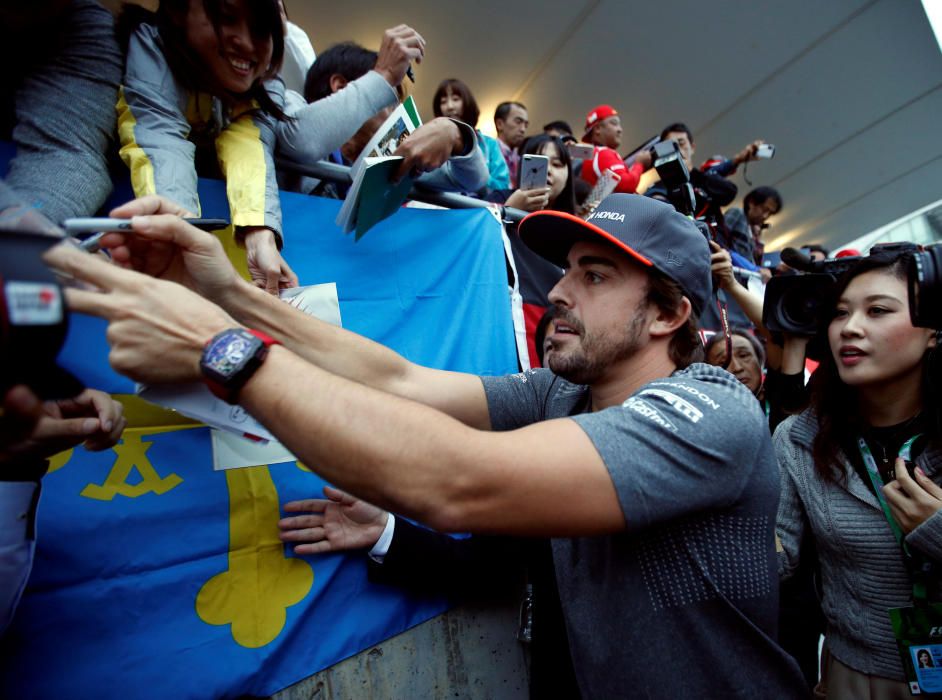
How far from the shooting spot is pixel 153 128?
1305 mm

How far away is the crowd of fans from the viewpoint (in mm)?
1184

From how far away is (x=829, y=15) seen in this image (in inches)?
196

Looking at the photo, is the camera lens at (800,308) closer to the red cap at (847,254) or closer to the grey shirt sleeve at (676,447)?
the red cap at (847,254)

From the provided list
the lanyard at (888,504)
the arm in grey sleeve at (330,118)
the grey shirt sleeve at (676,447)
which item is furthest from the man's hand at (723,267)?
the arm in grey sleeve at (330,118)

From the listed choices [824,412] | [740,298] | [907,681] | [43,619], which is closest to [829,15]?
[740,298]

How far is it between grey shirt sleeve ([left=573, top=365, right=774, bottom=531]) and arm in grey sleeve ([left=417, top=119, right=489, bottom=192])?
1306 mm

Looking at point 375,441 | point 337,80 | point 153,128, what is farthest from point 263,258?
point 337,80

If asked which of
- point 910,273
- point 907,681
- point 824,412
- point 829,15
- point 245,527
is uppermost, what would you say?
point 829,15

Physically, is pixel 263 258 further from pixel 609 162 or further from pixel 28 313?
pixel 609 162

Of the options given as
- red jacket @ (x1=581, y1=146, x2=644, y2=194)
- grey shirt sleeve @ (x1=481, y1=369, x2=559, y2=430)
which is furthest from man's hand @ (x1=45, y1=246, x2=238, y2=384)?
red jacket @ (x1=581, y1=146, x2=644, y2=194)

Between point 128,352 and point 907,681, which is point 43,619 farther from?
point 907,681

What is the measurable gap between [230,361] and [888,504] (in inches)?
72.9

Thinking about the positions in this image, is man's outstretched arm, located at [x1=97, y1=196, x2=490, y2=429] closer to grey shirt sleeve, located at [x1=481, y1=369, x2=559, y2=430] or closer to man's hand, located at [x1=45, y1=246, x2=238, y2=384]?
grey shirt sleeve, located at [x1=481, y1=369, x2=559, y2=430]

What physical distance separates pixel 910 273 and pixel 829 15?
17.2 ft
